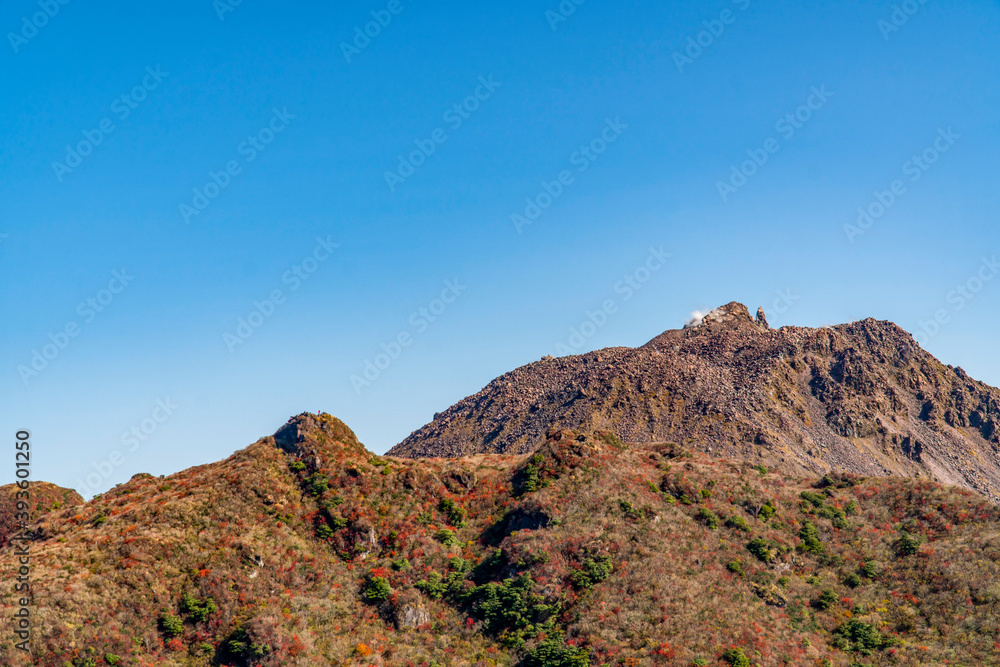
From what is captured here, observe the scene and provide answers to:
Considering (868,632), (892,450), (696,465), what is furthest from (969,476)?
(868,632)

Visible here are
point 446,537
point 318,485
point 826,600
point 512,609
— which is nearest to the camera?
point 512,609

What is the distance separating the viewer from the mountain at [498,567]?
6266 centimetres

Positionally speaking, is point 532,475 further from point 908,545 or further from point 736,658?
point 908,545

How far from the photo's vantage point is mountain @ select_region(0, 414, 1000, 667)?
6266cm

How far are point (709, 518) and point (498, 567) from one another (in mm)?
26705

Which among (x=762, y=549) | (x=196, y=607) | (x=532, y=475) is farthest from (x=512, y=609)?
(x=762, y=549)

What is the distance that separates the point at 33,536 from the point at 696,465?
79793 mm

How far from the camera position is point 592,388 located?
192 m

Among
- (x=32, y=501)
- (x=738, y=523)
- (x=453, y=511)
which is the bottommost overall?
(x=738, y=523)

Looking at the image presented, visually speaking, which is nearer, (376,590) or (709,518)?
(376,590)

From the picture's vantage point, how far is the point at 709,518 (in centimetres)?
8544

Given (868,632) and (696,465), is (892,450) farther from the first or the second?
(868,632)

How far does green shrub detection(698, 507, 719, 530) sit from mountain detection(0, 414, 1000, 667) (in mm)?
408

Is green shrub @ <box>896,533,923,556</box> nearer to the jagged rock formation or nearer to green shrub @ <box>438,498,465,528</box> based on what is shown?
green shrub @ <box>438,498,465,528</box>
